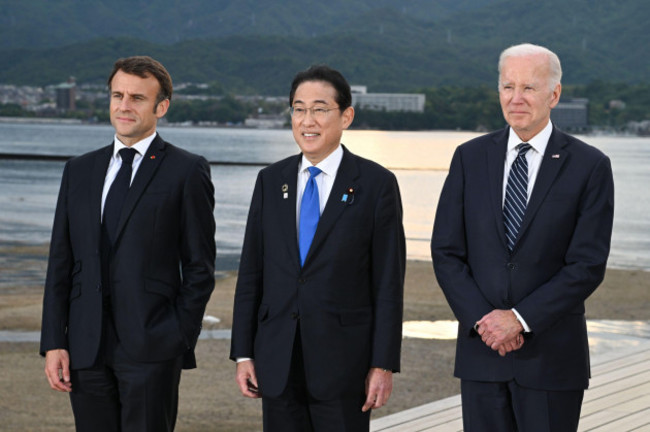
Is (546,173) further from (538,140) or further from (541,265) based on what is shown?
(541,265)

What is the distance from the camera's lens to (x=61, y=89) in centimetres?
16362

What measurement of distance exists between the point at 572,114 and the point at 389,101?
33.2m

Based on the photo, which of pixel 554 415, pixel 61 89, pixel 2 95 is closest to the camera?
pixel 554 415

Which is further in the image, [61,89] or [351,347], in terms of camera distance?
[61,89]

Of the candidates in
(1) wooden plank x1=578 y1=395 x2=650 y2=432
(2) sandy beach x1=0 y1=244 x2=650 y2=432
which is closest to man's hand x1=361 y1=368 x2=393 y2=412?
(1) wooden plank x1=578 y1=395 x2=650 y2=432

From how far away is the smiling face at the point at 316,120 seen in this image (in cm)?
337

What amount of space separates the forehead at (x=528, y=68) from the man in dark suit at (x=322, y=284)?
0.55m

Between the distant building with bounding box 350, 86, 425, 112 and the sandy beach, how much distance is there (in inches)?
5675

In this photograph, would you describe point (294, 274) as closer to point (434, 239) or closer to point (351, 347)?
point (351, 347)

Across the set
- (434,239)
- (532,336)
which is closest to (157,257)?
(434,239)

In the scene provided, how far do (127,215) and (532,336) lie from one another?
4.75 feet

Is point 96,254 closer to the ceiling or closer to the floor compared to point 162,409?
closer to the ceiling

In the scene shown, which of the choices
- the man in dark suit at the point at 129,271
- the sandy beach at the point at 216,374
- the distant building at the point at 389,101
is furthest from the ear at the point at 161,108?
the distant building at the point at 389,101

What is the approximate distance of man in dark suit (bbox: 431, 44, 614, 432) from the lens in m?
3.32
